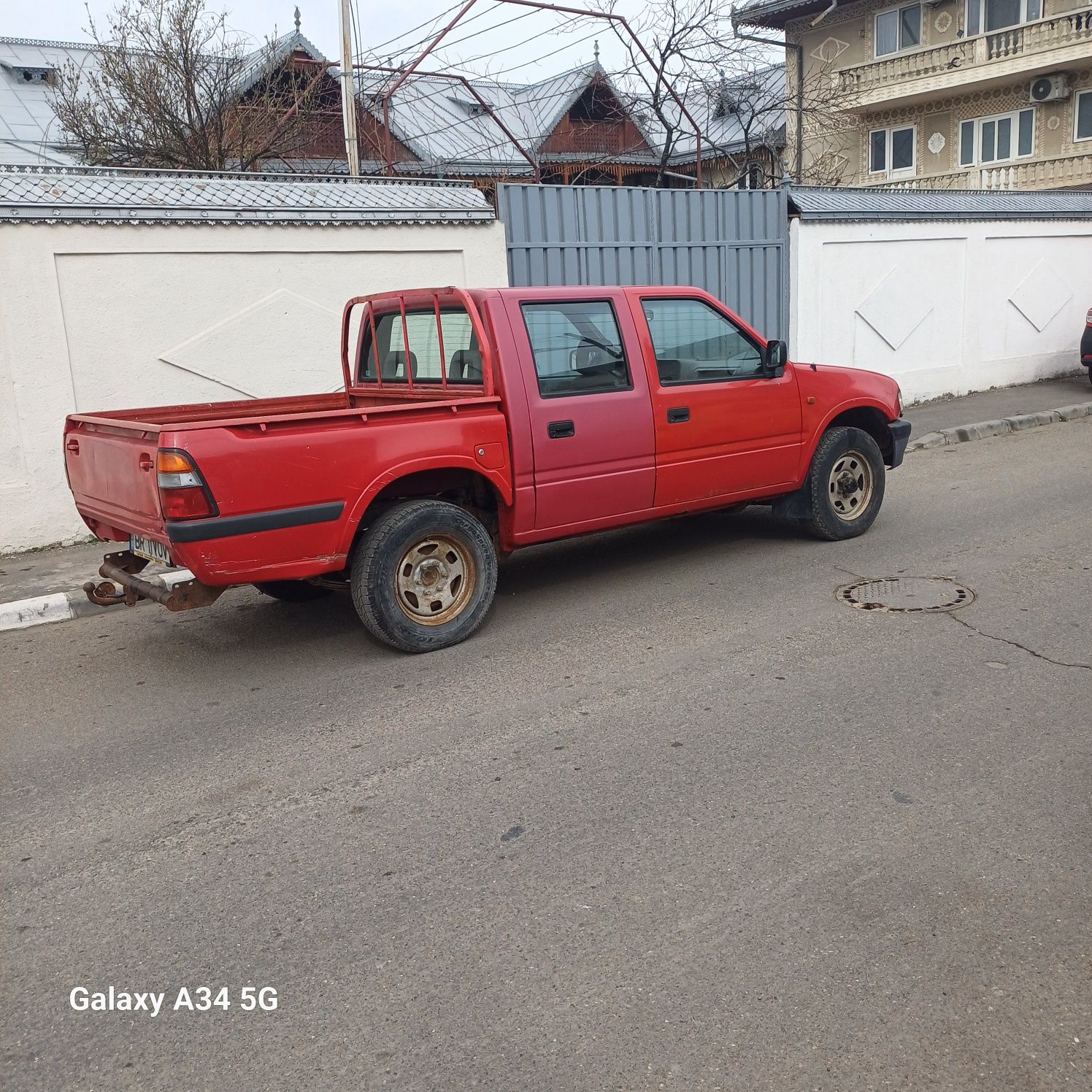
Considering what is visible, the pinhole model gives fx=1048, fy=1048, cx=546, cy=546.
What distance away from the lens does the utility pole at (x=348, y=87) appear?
48.8ft

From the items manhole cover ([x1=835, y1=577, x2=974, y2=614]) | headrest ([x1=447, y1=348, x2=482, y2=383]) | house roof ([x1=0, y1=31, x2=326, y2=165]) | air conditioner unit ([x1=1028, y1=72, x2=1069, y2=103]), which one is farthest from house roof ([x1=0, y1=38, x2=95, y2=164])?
air conditioner unit ([x1=1028, y1=72, x2=1069, y2=103])

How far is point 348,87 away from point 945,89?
18.4 metres

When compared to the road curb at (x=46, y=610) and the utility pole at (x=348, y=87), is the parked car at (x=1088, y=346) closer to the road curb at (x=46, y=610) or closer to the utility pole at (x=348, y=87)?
the utility pole at (x=348, y=87)

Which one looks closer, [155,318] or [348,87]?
[155,318]

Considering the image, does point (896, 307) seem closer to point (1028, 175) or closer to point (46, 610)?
point (46, 610)

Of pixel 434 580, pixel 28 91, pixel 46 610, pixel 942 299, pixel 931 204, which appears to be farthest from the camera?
pixel 28 91

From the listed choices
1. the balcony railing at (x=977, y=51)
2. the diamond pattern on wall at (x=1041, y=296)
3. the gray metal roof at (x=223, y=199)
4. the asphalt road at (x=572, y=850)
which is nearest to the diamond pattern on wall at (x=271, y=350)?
the gray metal roof at (x=223, y=199)

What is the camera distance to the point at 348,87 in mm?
14805

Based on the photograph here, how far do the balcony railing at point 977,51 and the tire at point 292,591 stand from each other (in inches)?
989

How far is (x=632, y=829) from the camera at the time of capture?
3631 mm

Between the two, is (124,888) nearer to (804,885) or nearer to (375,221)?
(804,885)

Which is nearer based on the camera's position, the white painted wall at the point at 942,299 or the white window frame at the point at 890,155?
the white painted wall at the point at 942,299

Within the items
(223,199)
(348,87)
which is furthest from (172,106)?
(223,199)

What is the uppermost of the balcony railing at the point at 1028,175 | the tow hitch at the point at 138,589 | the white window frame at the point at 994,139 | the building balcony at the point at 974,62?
the building balcony at the point at 974,62
